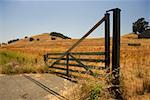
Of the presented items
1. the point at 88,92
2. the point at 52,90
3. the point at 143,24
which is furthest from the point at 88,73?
the point at 143,24

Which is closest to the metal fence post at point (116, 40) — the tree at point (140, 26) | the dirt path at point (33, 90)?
the dirt path at point (33, 90)

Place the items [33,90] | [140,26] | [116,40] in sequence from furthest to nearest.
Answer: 1. [140,26]
2. [33,90]
3. [116,40]

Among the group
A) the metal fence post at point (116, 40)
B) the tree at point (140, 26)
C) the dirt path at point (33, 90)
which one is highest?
the tree at point (140, 26)

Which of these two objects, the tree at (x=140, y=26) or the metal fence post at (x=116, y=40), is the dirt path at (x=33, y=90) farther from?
the tree at (x=140, y=26)

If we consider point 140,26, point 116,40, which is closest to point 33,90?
point 116,40

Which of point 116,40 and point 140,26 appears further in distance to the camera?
point 140,26

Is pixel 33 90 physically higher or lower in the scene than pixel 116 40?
lower

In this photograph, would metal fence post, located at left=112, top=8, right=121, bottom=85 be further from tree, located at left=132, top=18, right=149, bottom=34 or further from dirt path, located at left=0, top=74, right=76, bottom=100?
tree, located at left=132, top=18, right=149, bottom=34

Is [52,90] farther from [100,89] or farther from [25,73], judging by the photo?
[25,73]

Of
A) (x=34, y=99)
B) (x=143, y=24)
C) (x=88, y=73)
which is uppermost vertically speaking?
(x=143, y=24)

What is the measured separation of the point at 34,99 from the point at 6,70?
771 cm

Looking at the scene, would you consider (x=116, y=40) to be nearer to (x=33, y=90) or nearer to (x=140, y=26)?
(x=33, y=90)

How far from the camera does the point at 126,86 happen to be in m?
7.57

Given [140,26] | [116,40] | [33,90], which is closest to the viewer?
[116,40]
